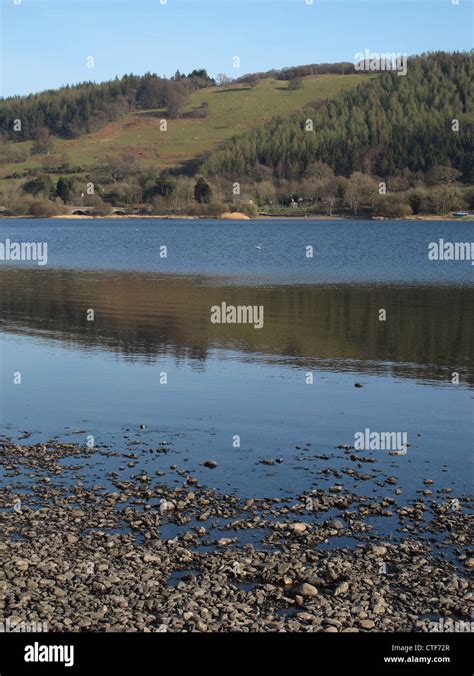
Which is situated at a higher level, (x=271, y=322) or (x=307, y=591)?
(x=271, y=322)

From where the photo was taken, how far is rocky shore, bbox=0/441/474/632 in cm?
1002

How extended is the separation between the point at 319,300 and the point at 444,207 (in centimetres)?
16345

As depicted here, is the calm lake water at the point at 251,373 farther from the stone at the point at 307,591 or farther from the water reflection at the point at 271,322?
the stone at the point at 307,591

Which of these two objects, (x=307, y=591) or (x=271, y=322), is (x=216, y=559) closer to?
(x=307, y=591)

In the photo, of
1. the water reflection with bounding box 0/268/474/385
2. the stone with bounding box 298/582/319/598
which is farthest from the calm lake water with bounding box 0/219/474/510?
the stone with bounding box 298/582/319/598

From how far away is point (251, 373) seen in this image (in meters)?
23.9

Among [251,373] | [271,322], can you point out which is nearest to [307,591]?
[251,373]

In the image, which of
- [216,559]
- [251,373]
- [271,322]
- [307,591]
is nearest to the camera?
[307,591]

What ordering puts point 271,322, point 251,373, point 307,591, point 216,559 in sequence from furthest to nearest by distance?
point 271,322
point 251,373
point 216,559
point 307,591

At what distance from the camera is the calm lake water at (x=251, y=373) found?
54.4ft

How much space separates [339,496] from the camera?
14.1m

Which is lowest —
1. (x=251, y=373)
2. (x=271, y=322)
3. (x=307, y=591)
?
(x=307, y=591)

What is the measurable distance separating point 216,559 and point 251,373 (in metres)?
12.5
